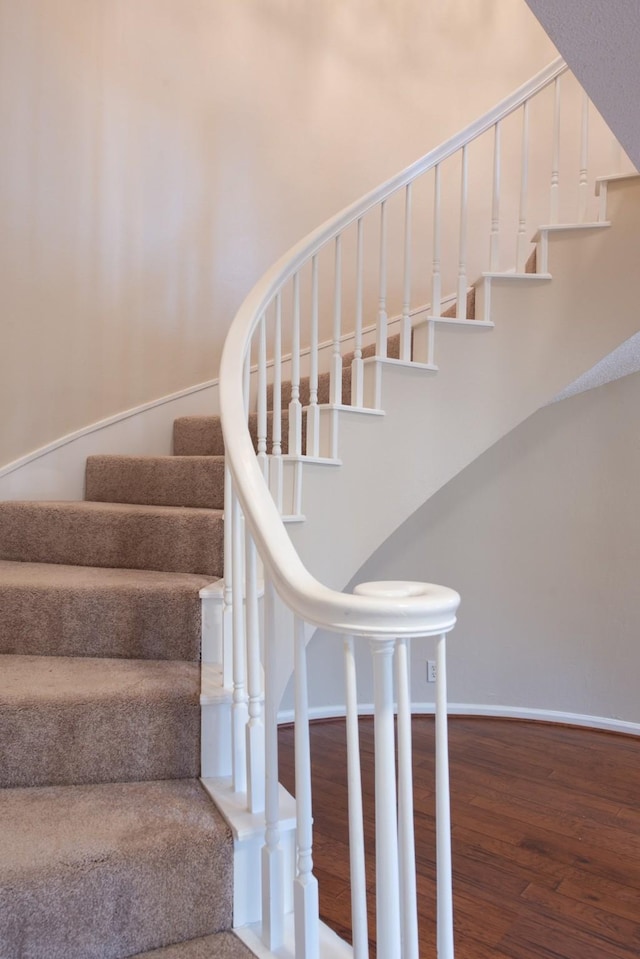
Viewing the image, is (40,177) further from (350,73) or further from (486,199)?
(486,199)

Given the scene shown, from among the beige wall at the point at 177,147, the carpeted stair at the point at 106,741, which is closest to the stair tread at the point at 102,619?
the carpeted stair at the point at 106,741

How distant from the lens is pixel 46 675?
4.72ft

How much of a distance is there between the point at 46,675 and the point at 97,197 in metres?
2.07

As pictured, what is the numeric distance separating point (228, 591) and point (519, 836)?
150 centimetres

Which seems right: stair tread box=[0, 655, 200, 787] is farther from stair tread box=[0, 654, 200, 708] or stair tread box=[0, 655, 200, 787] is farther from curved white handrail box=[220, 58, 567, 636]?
curved white handrail box=[220, 58, 567, 636]

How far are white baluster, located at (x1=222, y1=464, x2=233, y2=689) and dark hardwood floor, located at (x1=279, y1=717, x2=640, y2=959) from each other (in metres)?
0.84

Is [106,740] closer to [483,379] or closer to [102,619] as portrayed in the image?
[102,619]

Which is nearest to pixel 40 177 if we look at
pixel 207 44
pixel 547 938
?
pixel 207 44

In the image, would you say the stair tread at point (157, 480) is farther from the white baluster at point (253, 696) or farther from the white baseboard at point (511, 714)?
the white baseboard at point (511, 714)

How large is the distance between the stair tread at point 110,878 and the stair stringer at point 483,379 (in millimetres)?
986

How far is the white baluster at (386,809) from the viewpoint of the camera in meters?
0.77

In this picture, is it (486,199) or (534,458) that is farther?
(486,199)

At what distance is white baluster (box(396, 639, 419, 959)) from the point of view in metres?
0.76

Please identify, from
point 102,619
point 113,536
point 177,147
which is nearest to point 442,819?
point 102,619
